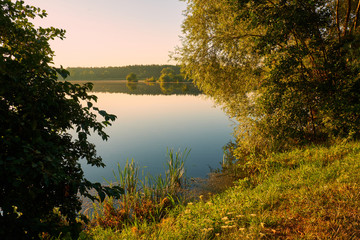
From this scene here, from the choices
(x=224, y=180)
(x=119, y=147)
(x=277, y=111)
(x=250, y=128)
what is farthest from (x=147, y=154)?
(x=277, y=111)

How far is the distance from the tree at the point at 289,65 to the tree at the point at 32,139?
671 centimetres

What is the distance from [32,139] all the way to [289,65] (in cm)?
814

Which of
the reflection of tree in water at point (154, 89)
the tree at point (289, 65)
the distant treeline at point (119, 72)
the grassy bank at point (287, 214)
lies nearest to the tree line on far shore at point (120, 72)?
the distant treeline at point (119, 72)

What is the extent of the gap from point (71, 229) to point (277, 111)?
8.09 metres

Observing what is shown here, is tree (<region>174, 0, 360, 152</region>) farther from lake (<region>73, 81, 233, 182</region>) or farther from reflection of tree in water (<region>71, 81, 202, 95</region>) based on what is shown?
reflection of tree in water (<region>71, 81, 202, 95</region>)

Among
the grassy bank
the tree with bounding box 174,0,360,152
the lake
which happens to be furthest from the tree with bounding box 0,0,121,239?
the tree with bounding box 174,0,360,152

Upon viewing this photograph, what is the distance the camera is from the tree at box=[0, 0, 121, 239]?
192cm

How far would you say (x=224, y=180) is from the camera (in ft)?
30.5

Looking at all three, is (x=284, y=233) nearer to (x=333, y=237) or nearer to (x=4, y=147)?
(x=333, y=237)

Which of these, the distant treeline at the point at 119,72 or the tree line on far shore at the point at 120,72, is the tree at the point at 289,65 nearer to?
the tree line on far shore at the point at 120,72

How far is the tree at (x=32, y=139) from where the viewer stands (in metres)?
1.92

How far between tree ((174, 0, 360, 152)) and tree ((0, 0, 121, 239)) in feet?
22.0

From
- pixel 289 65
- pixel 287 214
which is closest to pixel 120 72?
pixel 289 65

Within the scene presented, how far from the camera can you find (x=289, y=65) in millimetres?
7766
